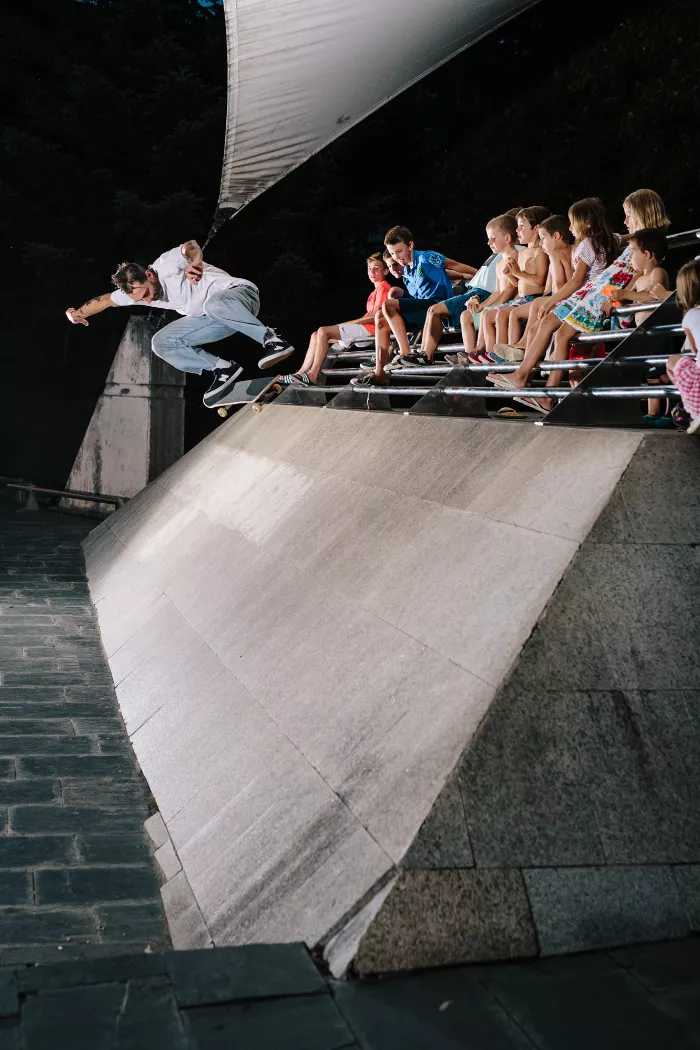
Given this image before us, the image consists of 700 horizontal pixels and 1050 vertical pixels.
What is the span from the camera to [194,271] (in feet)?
34.3

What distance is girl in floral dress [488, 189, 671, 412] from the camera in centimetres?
659

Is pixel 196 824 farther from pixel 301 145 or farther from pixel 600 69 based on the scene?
pixel 600 69

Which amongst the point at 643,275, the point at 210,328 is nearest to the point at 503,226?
the point at 643,275

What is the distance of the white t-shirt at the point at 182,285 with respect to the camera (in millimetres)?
10586

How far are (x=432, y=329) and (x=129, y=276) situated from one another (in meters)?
3.14

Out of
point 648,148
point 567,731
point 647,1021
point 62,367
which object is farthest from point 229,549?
point 62,367

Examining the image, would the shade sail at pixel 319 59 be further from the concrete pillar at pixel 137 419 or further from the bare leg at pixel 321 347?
the concrete pillar at pixel 137 419

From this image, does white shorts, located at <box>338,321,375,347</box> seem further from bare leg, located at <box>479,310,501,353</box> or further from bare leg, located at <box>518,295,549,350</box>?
bare leg, located at <box>518,295,549,350</box>

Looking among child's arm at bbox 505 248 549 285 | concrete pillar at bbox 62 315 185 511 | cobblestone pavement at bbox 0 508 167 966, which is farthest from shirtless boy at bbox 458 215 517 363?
concrete pillar at bbox 62 315 185 511

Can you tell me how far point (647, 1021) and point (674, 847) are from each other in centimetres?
74

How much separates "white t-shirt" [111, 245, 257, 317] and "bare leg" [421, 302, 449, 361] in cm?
227

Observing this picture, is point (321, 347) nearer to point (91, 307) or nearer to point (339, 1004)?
point (91, 307)

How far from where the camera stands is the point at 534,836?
369cm

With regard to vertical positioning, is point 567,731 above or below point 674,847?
above
